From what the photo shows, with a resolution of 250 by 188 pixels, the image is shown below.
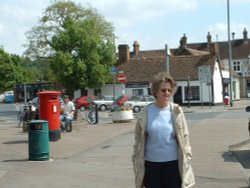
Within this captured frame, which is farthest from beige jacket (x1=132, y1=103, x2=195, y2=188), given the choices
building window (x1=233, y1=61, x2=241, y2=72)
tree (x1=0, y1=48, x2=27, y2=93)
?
building window (x1=233, y1=61, x2=241, y2=72)

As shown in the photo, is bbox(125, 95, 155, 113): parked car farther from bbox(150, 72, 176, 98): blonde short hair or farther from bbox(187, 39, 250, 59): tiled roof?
bbox(187, 39, 250, 59): tiled roof

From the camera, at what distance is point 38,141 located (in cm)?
1252

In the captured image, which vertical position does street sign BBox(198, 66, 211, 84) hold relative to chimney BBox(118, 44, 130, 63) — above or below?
below

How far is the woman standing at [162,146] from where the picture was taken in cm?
534

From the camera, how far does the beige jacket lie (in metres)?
5.34

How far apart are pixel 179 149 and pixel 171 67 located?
173ft

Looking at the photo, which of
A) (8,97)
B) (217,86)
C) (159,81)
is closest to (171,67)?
(217,86)

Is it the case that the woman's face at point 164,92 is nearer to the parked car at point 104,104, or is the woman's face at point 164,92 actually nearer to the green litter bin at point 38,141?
the green litter bin at point 38,141

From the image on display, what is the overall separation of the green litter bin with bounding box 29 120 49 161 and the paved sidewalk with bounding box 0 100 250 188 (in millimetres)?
245

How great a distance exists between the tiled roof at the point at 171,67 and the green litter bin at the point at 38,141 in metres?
43.1

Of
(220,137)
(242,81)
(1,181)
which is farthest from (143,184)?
(242,81)

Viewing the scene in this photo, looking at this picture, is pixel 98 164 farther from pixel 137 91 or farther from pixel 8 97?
pixel 8 97

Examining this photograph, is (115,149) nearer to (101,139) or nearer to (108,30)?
(101,139)

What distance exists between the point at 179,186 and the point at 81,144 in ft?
35.6
